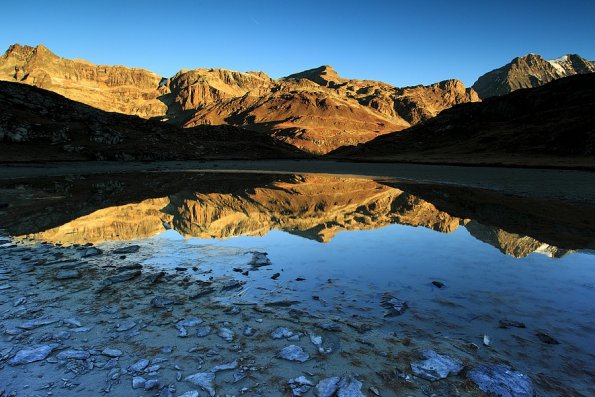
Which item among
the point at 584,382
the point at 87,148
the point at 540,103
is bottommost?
the point at 584,382

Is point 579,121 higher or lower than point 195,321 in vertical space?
higher

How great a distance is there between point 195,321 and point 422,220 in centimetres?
1358

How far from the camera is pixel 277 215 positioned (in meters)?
18.7

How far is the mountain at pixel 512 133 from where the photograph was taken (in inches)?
2689

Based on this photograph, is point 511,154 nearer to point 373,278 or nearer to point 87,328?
point 373,278

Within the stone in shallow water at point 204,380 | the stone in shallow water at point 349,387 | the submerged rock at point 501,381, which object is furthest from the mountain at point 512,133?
the stone in shallow water at point 204,380

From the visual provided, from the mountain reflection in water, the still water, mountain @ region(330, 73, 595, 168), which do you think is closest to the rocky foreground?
→ the still water

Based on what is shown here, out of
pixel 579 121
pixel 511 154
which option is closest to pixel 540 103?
pixel 579 121

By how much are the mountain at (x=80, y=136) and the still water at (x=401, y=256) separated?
41.6m

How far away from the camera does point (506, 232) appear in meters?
14.5

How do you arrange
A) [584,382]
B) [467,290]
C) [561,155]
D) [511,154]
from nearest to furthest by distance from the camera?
[584,382]
[467,290]
[561,155]
[511,154]

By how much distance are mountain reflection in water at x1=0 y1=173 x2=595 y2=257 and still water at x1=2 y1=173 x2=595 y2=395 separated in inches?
3.5

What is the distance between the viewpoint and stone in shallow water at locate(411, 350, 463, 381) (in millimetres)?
5121

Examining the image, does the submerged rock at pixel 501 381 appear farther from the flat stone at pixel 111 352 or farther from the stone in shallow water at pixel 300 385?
the flat stone at pixel 111 352
